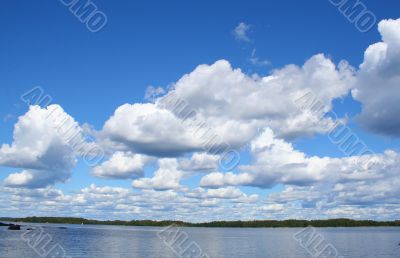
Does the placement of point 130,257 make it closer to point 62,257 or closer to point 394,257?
point 62,257

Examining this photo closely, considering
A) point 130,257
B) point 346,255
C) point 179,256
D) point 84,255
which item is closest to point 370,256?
point 346,255

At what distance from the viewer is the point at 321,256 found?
297 feet

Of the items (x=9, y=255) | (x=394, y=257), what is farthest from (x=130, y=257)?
(x=394, y=257)

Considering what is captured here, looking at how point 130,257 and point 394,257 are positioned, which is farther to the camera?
point 394,257

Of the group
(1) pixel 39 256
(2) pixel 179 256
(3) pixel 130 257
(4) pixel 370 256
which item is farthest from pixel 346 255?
(1) pixel 39 256

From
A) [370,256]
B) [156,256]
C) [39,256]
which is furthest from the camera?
[370,256]

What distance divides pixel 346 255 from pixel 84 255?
52753 millimetres

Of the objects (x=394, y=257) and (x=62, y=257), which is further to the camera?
(x=394, y=257)

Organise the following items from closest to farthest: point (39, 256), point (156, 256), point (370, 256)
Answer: point (39, 256), point (156, 256), point (370, 256)

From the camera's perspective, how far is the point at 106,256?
8719cm

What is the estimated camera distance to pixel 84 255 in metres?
88.2

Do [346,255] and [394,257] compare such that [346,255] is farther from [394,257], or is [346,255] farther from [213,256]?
[213,256]

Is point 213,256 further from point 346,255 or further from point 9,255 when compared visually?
point 9,255

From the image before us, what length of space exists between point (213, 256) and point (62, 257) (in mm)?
28343
